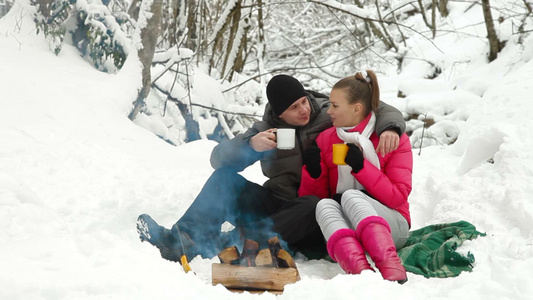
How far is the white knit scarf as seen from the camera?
2617 millimetres

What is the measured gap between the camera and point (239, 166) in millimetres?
2973

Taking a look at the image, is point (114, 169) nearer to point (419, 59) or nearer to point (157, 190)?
point (157, 190)

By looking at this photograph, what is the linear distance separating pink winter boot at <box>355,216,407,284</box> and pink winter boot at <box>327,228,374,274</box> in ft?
0.15

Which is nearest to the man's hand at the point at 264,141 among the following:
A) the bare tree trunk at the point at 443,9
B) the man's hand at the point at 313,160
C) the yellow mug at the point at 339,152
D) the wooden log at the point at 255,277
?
the man's hand at the point at 313,160

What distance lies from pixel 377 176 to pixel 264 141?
659 mm

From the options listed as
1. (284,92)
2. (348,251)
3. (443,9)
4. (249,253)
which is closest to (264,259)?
(249,253)

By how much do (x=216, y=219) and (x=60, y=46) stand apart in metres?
5.05

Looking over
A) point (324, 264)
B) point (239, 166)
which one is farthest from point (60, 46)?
point (324, 264)

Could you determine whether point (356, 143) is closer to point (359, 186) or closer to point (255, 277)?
point (359, 186)

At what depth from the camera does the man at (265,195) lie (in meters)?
2.71

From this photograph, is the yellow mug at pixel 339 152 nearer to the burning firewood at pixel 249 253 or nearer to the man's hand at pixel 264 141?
the man's hand at pixel 264 141

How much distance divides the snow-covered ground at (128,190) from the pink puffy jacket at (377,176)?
0.43 m

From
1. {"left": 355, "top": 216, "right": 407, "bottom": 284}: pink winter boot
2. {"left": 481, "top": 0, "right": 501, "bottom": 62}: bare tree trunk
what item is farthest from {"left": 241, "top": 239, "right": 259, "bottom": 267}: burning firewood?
{"left": 481, "top": 0, "right": 501, "bottom": 62}: bare tree trunk

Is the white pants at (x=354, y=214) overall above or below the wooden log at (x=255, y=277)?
above
